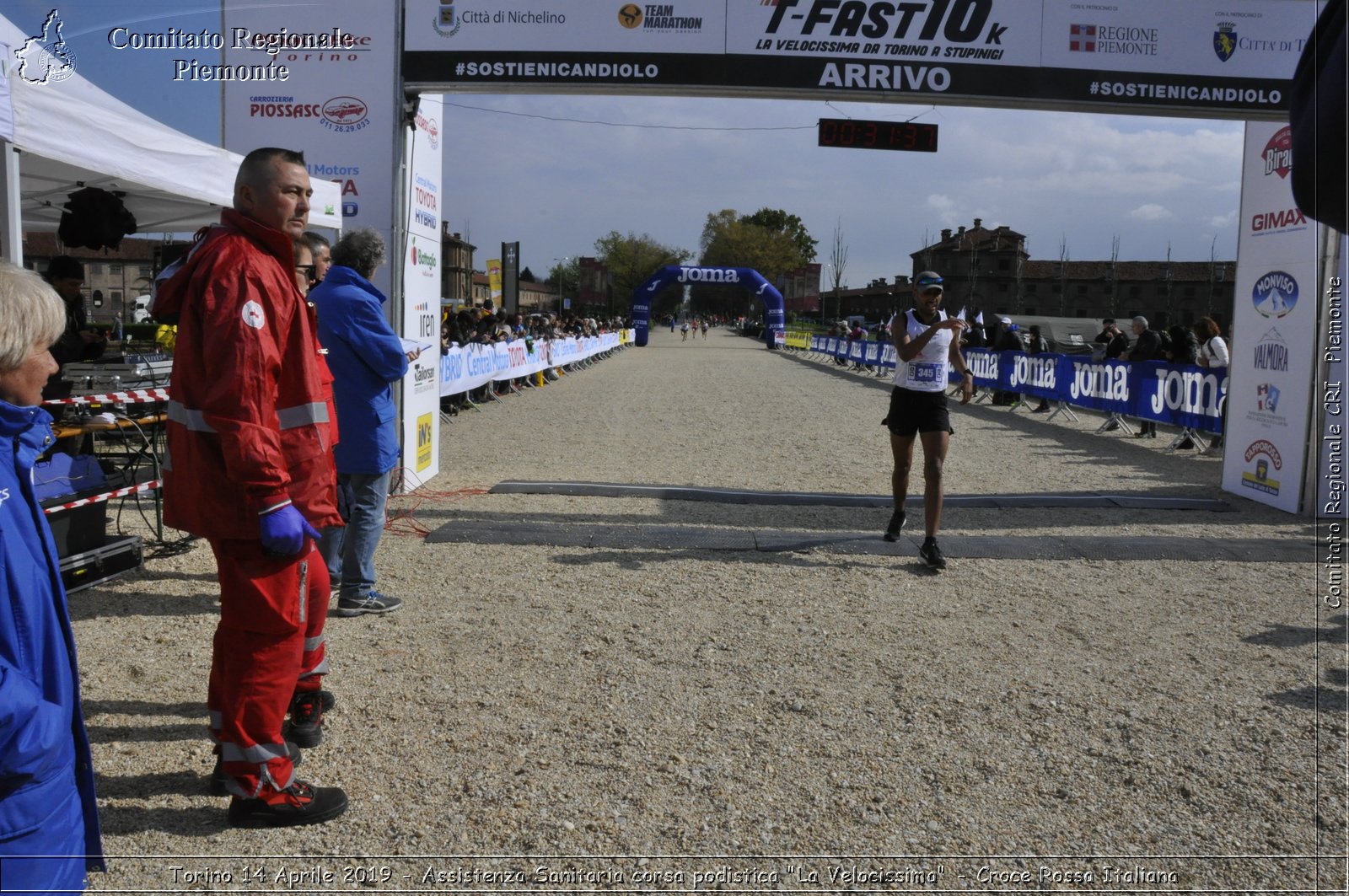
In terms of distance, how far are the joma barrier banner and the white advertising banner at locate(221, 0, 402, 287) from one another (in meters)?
10.0

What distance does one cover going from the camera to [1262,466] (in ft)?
28.9

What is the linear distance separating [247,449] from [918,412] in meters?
4.75

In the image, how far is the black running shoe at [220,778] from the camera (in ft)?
9.66

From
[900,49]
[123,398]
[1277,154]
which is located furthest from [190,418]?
[1277,154]

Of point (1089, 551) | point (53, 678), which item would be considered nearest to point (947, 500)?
point (1089, 551)

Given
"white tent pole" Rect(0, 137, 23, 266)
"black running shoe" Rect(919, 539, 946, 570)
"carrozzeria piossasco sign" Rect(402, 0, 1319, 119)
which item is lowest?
"black running shoe" Rect(919, 539, 946, 570)

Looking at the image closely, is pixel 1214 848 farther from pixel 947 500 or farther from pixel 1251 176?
pixel 1251 176

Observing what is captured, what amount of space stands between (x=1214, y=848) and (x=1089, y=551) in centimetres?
411

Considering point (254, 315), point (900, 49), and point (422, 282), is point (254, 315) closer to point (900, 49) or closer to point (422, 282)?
point (422, 282)

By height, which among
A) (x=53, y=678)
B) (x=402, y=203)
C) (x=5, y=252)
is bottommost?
(x=53, y=678)

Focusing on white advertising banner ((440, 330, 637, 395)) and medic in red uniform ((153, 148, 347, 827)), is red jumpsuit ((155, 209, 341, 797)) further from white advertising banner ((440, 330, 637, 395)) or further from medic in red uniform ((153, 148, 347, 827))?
white advertising banner ((440, 330, 637, 395))

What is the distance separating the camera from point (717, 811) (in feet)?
9.95

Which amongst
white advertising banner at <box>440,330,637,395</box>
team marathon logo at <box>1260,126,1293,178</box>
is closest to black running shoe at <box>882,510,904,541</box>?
team marathon logo at <box>1260,126,1293,178</box>

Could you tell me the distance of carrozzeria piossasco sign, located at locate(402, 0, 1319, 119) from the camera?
7820 millimetres
